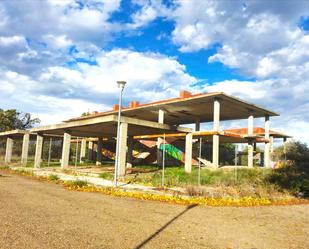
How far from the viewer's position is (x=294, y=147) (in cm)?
4634

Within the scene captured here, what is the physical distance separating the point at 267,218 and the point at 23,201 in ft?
25.5

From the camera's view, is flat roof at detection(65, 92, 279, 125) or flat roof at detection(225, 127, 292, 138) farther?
flat roof at detection(225, 127, 292, 138)

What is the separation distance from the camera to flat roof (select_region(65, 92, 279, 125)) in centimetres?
3161

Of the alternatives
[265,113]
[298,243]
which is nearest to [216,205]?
[298,243]

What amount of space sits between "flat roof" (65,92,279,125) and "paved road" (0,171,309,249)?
21.2 meters

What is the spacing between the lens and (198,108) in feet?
119

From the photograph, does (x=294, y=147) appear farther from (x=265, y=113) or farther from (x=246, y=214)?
(x=246, y=214)

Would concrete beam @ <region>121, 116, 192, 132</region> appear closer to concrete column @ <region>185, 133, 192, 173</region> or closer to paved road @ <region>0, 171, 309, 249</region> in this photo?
concrete column @ <region>185, 133, 192, 173</region>

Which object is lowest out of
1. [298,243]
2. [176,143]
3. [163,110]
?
[298,243]

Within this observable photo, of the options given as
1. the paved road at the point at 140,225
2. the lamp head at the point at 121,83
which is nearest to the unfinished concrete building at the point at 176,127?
the lamp head at the point at 121,83

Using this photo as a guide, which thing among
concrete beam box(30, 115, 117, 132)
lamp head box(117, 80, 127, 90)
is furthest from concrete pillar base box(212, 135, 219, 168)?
lamp head box(117, 80, 127, 90)

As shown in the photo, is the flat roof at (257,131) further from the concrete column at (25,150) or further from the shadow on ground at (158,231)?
the shadow on ground at (158,231)

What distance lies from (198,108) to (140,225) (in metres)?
30.0

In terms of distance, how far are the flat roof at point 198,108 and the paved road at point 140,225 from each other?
69.5 feet
